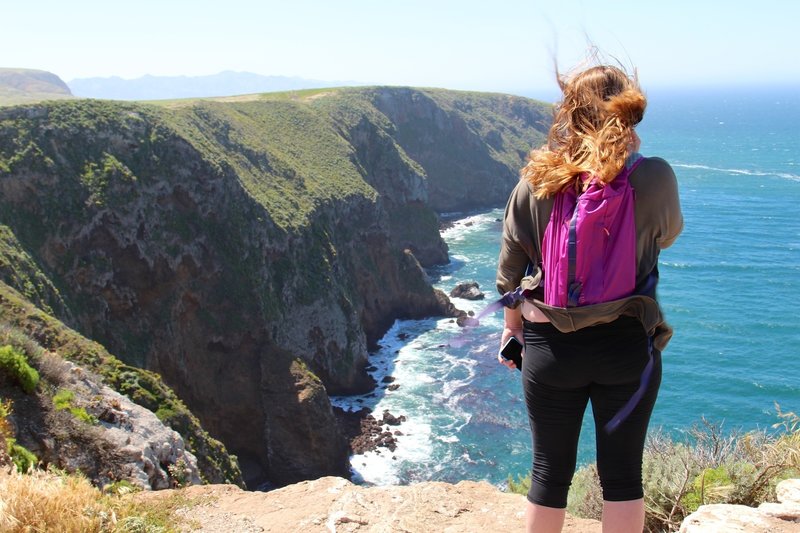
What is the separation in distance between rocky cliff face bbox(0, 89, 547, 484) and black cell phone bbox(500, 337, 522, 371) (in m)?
26.1

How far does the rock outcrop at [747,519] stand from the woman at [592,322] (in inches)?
55.7

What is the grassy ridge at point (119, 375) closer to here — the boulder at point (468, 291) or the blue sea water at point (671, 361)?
the blue sea water at point (671, 361)

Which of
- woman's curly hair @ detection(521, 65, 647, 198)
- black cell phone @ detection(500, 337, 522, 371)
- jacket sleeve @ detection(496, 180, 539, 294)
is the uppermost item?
woman's curly hair @ detection(521, 65, 647, 198)


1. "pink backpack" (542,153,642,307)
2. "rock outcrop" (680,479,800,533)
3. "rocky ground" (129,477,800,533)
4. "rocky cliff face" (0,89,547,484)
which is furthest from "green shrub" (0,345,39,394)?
"rocky cliff face" (0,89,547,484)

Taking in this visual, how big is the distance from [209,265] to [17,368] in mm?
28078

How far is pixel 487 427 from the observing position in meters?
38.8

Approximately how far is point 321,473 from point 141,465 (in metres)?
24.9

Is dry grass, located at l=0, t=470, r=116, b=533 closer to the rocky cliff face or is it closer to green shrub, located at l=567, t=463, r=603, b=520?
green shrub, located at l=567, t=463, r=603, b=520

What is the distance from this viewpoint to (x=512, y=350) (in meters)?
4.39

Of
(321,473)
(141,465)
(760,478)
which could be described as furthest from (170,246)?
(760,478)

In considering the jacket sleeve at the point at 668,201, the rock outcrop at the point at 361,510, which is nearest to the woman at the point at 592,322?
the jacket sleeve at the point at 668,201

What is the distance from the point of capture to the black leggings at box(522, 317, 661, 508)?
3.84 metres

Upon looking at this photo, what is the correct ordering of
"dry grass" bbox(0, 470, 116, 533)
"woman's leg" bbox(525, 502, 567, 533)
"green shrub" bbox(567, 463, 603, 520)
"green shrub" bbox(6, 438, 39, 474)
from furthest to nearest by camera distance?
"green shrub" bbox(567, 463, 603, 520)
"green shrub" bbox(6, 438, 39, 474)
"dry grass" bbox(0, 470, 116, 533)
"woman's leg" bbox(525, 502, 567, 533)

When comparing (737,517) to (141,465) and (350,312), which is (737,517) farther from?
(350,312)
